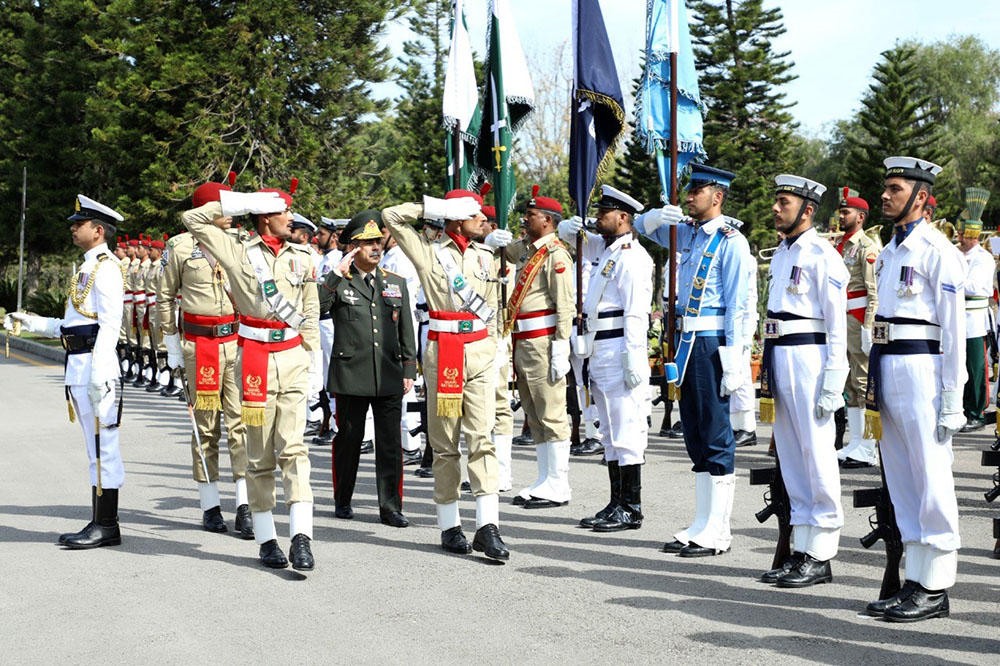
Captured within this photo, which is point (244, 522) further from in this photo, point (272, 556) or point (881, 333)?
point (881, 333)

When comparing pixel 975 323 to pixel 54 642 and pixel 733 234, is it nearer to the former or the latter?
pixel 733 234

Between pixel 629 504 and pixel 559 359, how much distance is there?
121 cm

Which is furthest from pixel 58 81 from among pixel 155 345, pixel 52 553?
pixel 52 553

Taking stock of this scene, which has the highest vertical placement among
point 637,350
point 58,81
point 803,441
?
point 58,81

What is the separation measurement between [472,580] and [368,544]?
1.24 meters

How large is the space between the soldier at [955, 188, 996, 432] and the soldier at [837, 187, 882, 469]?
6.92 feet

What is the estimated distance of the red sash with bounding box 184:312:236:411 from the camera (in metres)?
8.12

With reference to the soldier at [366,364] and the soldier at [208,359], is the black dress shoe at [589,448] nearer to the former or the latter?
the soldier at [366,364]

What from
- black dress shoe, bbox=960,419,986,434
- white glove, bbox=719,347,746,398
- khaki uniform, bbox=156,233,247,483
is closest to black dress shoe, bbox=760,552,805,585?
white glove, bbox=719,347,746,398

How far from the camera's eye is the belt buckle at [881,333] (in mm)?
6047

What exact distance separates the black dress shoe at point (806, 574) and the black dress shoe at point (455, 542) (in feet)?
6.60

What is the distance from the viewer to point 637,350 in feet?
26.0

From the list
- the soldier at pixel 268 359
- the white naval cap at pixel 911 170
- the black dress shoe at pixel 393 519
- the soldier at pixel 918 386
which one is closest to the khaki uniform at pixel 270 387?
the soldier at pixel 268 359

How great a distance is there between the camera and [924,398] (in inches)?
232
